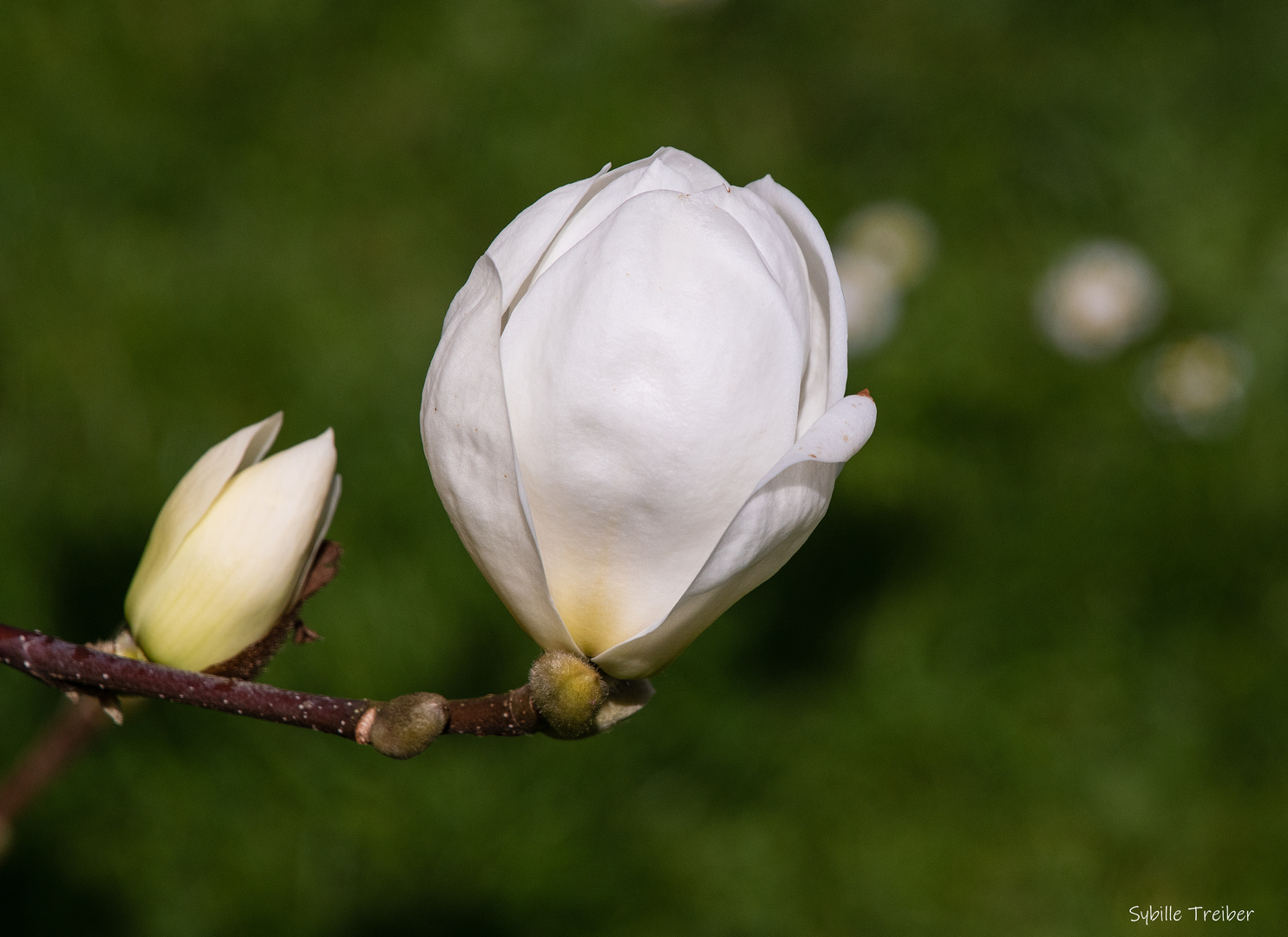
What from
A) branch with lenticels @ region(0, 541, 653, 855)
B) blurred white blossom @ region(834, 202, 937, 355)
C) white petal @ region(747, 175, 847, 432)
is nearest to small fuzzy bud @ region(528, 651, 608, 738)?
branch with lenticels @ region(0, 541, 653, 855)

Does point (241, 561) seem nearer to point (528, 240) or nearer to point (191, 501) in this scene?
point (191, 501)

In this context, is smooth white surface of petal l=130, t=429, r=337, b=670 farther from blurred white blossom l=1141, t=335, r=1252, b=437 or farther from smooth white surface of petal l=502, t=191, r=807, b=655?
blurred white blossom l=1141, t=335, r=1252, b=437

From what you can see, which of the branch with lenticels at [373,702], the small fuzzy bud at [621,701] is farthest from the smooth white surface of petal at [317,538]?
the small fuzzy bud at [621,701]

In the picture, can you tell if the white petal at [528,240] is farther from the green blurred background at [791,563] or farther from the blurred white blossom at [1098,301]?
the blurred white blossom at [1098,301]

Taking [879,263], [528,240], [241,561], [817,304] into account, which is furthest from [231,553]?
[879,263]

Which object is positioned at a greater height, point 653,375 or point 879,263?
point 653,375

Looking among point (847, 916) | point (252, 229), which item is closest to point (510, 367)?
point (847, 916)
